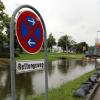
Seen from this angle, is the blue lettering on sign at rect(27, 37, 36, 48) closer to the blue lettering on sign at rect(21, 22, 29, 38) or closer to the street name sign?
the blue lettering on sign at rect(21, 22, 29, 38)

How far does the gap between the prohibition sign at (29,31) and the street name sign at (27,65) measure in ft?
0.64

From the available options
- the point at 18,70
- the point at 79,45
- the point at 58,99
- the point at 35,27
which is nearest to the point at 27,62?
the point at 18,70

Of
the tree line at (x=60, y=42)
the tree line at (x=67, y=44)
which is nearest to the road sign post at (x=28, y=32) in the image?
the tree line at (x=60, y=42)

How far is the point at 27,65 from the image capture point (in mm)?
4945

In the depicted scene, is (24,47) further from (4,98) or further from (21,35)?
(4,98)

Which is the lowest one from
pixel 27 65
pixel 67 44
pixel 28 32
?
pixel 27 65

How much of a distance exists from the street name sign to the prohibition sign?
0.19 metres

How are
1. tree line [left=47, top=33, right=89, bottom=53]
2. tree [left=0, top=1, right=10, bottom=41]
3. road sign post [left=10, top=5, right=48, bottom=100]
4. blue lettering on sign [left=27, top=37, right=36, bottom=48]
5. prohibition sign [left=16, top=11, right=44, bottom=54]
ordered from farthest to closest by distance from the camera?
tree line [left=47, top=33, right=89, bottom=53]
tree [left=0, top=1, right=10, bottom=41]
blue lettering on sign [left=27, top=37, right=36, bottom=48]
prohibition sign [left=16, top=11, right=44, bottom=54]
road sign post [left=10, top=5, right=48, bottom=100]

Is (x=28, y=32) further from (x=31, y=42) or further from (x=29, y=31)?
(x=31, y=42)

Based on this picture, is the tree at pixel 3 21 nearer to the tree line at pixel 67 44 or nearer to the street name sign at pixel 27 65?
the street name sign at pixel 27 65

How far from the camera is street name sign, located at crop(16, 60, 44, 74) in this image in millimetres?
4707

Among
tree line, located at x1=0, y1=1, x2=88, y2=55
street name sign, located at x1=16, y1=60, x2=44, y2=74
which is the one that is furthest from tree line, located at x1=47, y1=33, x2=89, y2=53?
street name sign, located at x1=16, y1=60, x2=44, y2=74

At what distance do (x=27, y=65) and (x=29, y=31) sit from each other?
1.85ft

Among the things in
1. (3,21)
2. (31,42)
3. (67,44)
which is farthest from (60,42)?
(31,42)
